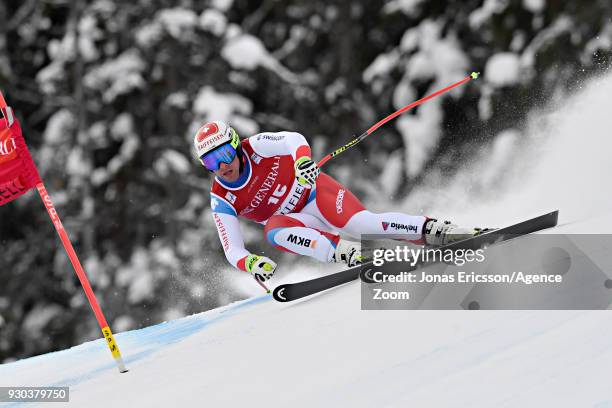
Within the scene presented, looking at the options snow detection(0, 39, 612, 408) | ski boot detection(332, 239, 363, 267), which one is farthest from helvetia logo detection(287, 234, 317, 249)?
snow detection(0, 39, 612, 408)

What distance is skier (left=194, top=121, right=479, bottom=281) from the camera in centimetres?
592

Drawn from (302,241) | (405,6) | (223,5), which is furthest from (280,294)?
(223,5)

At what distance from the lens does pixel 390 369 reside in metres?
3.91

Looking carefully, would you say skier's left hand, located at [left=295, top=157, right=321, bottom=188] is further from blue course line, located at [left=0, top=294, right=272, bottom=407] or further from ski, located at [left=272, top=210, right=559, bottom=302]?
blue course line, located at [left=0, top=294, right=272, bottom=407]

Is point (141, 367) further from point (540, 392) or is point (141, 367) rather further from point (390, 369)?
point (540, 392)

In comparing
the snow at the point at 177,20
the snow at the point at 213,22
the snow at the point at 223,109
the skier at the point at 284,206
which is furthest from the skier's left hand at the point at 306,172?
the snow at the point at 177,20

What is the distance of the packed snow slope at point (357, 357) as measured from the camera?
3.40m

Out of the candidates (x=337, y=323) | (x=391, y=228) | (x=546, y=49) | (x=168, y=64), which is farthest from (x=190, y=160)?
(x=337, y=323)

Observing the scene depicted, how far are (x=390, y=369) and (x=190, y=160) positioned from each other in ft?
41.1

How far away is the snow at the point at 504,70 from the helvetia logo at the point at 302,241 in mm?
7188

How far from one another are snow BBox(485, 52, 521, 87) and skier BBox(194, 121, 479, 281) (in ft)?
21.8

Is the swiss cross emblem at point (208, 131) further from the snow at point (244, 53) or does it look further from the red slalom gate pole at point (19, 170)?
the snow at point (244, 53)
